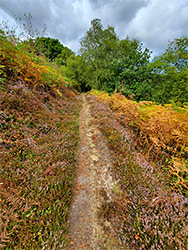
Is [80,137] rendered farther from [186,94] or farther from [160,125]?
[186,94]

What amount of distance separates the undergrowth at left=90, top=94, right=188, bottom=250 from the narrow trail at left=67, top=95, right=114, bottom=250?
0.25m

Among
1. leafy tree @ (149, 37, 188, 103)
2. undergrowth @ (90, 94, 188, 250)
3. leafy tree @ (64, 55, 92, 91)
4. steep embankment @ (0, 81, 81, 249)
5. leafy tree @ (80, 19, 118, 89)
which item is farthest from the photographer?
leafy tree @ (64, 55, 92, 91)

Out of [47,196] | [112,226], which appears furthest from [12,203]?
[112,226]

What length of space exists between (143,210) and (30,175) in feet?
9.37

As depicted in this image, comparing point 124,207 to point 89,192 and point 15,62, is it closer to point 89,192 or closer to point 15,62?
point 89,192

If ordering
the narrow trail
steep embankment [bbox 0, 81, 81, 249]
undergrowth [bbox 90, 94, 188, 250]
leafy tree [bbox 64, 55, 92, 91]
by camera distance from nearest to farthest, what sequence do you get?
steep embankment [bbox 0, 81, 81, 249] → undergrowth [bbox 90, 94, 188, 250] → the narrow trail → leafy tree [bbox 64, 55, 92, 91]

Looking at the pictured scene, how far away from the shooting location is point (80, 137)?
541 centimetres

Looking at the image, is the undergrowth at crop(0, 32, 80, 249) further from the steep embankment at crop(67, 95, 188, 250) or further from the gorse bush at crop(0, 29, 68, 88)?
the steep embankment at crop(67, 95, 188, 250)

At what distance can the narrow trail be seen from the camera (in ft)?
6.49

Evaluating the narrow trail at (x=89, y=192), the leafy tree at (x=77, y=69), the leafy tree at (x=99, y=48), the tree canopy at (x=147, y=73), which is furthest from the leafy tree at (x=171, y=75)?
the leafy tree at (x=77, y=69)

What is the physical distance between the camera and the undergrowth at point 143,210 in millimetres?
1800

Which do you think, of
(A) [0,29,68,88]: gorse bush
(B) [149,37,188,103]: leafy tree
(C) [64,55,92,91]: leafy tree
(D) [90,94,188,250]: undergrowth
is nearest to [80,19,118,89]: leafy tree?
(C) [64,55,92,91]: leafy tree

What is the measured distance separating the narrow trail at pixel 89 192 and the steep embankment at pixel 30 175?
27cm

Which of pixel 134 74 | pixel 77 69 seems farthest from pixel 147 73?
pixel 77 69
